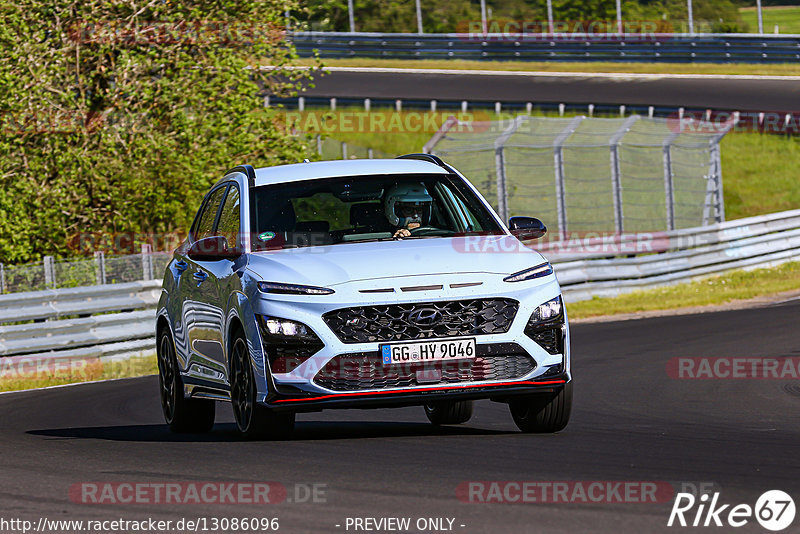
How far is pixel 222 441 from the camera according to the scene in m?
9.38

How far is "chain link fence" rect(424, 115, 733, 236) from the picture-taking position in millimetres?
25344

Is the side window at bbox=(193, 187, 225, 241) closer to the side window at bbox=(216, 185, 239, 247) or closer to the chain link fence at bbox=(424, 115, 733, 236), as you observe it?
the side window at bbox=(216, 185, 239, 247)

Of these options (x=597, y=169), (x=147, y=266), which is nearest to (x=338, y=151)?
(x=597, y=169)

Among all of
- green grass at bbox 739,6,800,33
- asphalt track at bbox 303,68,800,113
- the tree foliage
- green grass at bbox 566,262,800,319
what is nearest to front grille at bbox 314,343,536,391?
green grass at bbox 566,262,800,319

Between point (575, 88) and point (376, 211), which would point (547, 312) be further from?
point (575, 88)

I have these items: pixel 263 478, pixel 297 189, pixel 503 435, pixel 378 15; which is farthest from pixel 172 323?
pixel 378 15

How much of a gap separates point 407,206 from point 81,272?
1054 cm

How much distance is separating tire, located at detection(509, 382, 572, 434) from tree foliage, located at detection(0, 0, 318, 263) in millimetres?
15603

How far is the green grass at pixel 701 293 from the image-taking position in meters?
23.5

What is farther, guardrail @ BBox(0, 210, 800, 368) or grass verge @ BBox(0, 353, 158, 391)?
guardrail @ BBox(0, 210, 800, 368)

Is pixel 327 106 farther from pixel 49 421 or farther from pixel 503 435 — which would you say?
pixel 503 435

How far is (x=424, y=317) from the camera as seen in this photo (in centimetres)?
846

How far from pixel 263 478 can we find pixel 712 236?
810 inches

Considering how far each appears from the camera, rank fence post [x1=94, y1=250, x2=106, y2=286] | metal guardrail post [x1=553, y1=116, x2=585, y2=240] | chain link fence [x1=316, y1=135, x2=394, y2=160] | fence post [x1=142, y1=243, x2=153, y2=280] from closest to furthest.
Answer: fence post [x1=94, y1=250, x2=106, y2=286]
fence post [x1=142, y1=243, x2=153, y2=280]
metal guardrail post [x1=553, y1=116, x2=585, y2=240]
chain link fence [x1=316, y1=135, x2=394, y2=160]
